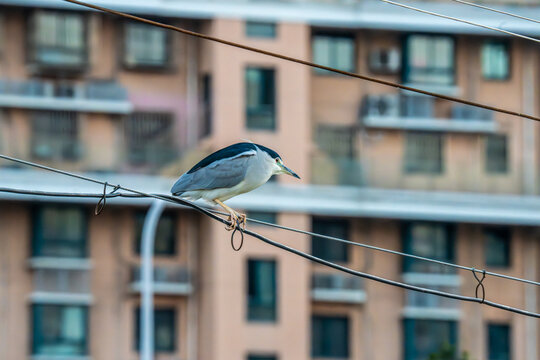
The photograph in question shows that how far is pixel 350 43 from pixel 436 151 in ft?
10.6

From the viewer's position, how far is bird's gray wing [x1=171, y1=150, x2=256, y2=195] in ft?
49.2

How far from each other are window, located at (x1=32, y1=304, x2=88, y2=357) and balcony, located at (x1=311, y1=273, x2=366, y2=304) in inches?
208

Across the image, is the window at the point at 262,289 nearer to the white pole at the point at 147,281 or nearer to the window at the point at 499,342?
the white pole at the point at 147,281

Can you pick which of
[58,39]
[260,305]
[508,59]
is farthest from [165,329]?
[508,59]

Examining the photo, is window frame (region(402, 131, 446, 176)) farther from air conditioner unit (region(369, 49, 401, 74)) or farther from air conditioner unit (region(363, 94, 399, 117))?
air conditioner unit (region(369, 49, 401, 74))

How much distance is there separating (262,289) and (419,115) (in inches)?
224

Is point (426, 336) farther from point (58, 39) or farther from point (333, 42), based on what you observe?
point (58, 39)

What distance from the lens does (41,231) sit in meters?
38.2

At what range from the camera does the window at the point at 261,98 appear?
1517 inches

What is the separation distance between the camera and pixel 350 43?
40031 mm

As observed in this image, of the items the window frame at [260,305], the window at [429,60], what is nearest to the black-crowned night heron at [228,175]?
the window frame at [260,305]

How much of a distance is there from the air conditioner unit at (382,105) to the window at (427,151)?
0.77 meters

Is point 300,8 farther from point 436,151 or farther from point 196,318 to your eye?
point 196,318

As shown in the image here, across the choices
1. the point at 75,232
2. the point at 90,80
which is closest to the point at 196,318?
the point at 75,232
